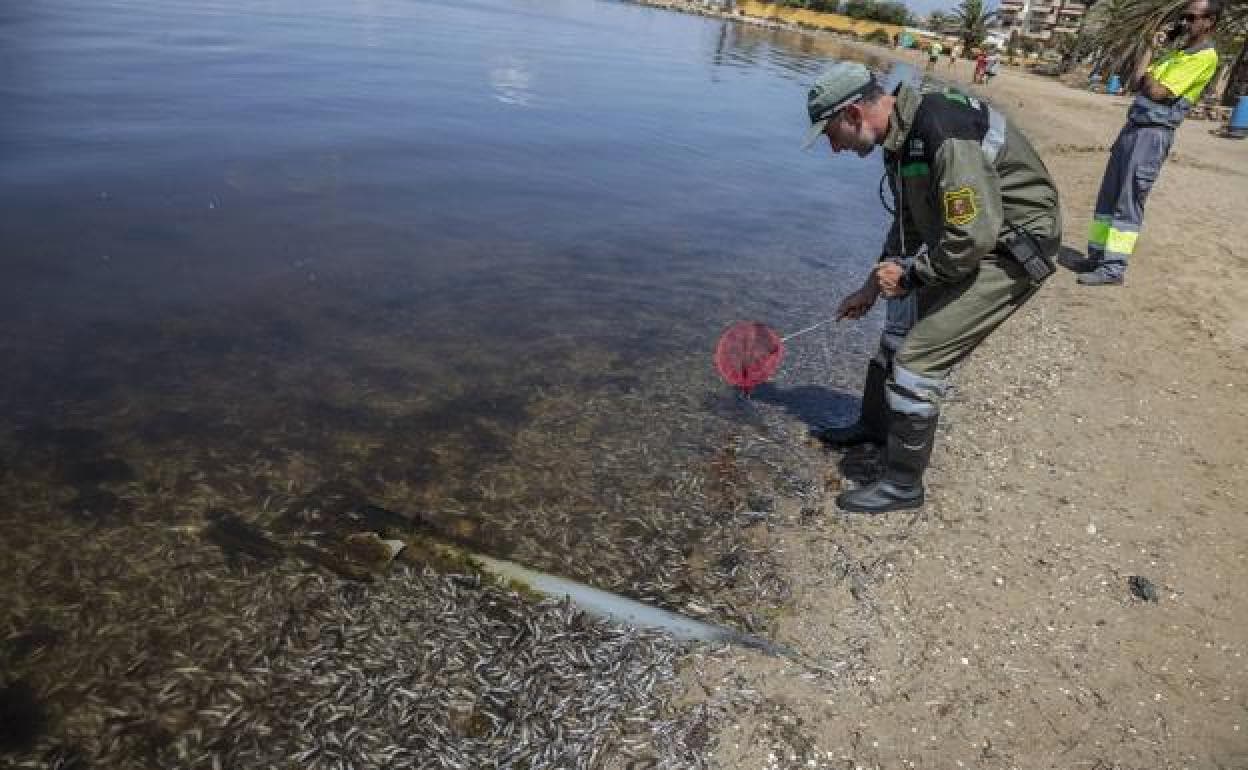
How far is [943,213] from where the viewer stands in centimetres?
551

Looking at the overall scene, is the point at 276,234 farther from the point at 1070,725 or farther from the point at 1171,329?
the point at 1171,329

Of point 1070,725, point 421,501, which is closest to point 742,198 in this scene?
point 421,501

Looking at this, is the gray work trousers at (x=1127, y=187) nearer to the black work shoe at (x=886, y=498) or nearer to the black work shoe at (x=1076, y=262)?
the black work shoe at (x=1076, y=262)

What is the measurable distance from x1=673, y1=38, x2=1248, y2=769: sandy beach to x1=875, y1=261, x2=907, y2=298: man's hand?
1971 millimetres

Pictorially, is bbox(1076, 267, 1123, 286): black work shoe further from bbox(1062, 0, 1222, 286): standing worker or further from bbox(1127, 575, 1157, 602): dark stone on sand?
bbox(1127, 575, 1157, 602): dark stone on sand

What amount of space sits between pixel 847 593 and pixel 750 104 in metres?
29.0

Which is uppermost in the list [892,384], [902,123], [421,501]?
[902,123]

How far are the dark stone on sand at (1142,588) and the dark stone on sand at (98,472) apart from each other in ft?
26.3

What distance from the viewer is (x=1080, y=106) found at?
41719 mm

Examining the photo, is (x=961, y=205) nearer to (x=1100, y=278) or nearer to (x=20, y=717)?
(x=20, y=717)

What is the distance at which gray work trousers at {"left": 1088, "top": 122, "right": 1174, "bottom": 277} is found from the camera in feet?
38.7

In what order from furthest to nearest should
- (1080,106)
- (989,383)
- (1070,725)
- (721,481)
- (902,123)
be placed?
(1080,106)
(989,383)
(721,481)
(902,123)
(1070,725)

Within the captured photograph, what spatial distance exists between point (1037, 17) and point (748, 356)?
147 m

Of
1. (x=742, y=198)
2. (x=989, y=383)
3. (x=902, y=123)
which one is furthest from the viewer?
(x=742, y=198)
